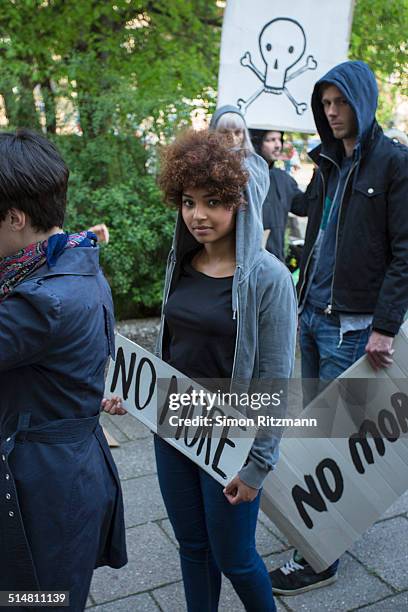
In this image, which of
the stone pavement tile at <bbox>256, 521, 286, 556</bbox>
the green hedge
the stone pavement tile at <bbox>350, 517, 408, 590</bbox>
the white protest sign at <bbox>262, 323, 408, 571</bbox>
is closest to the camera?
the white protest sign at <bbox>262, 323, 408, 571</bbox>

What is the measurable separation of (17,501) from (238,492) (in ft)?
2.21

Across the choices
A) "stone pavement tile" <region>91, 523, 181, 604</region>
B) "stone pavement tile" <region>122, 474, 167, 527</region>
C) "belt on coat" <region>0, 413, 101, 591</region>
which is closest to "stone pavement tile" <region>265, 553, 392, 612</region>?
"stone pavement tile" <region>91, 523, 181, 604</region>

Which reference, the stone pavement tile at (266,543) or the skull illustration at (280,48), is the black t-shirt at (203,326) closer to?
the stone pavement tile at (266,543)

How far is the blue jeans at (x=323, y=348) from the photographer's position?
272 centimetres

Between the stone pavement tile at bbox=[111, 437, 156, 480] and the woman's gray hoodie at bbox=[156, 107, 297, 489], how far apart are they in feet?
5.89

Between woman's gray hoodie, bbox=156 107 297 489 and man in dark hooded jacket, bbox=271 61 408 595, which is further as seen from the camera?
man in dark hooded jacket, bbox=271 61 408 595

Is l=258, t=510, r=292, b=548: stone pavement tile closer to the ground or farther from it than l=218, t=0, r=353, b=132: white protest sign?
closer to the ground

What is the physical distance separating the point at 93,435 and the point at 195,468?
492 mm

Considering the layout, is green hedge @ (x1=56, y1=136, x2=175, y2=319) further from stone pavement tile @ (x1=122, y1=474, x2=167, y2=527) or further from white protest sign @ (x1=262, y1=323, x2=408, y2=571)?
white protest sign @ (x1=262, y1=323, x2=408, y2=571)

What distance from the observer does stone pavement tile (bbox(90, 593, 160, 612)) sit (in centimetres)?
257

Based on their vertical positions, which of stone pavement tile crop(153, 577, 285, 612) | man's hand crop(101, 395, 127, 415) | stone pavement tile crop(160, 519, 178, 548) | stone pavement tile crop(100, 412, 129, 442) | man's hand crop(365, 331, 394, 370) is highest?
man's hand crop(365, 331, 394, 370)

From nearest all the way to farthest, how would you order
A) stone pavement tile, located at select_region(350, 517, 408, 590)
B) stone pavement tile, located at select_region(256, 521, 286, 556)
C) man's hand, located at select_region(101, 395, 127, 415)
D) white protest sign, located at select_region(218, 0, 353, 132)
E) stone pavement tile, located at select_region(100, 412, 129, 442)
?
1. man's hand, located at select_region(101, 395, 127, 415)
2. stone pavement tile, located at select_region(350, 517, 408, 590)
3. stone pavement tile, located at select_region(256, 521, 286, 556)
4. stone pavement tile, located at select_region(100, 412, 129, 442)
5. white protest sign, located at select_region(218, 0, 353, 132)

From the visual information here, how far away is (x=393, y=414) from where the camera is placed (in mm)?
2639

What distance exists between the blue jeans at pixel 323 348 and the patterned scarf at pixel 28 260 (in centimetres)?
147
